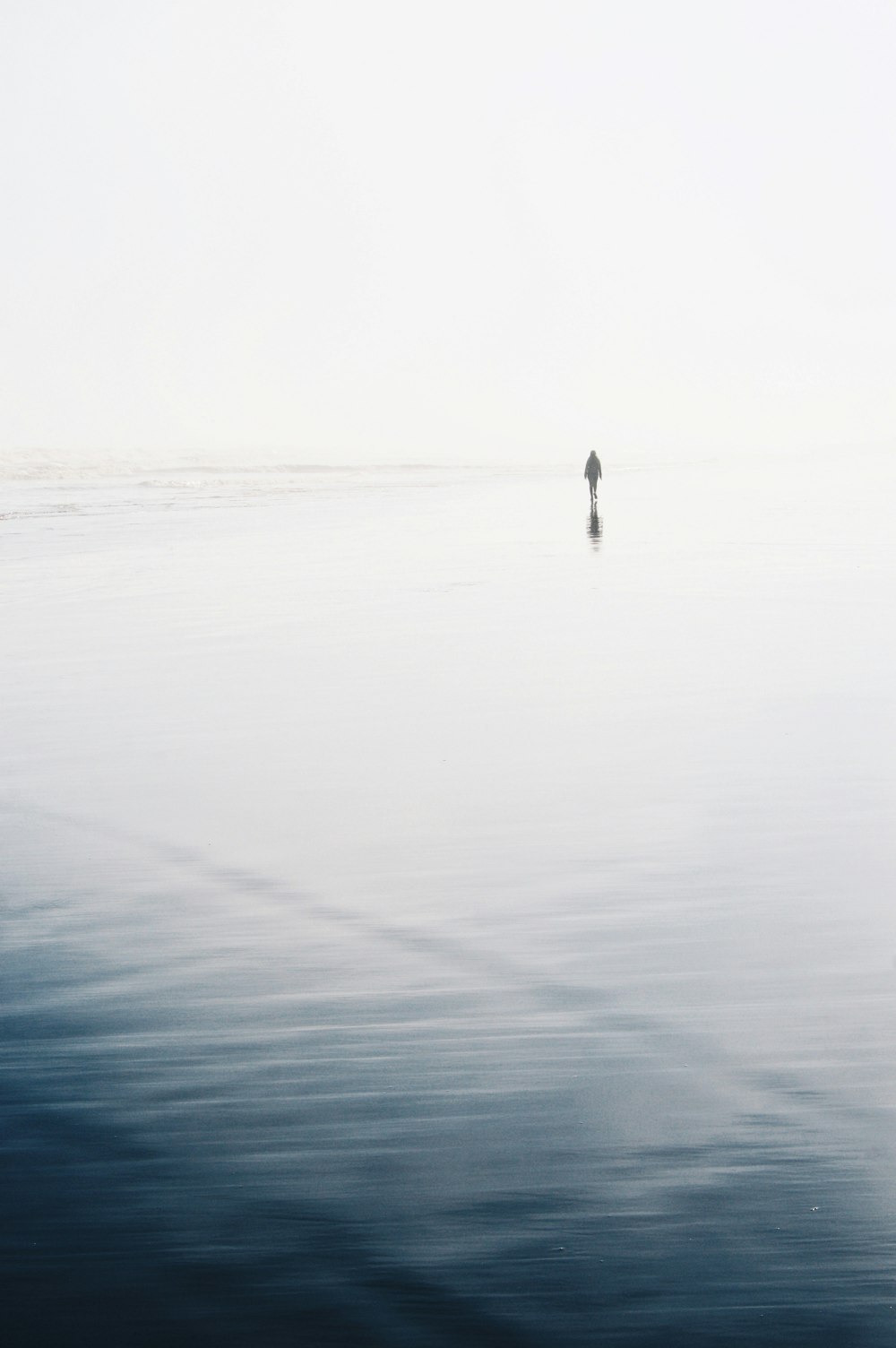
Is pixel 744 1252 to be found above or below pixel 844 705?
below

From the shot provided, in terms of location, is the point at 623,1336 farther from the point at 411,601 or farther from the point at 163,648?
the point at 411,601

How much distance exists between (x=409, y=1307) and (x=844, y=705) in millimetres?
8908

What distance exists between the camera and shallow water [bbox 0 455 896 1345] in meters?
3.82

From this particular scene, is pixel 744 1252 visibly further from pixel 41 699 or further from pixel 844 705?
pixel 41 699

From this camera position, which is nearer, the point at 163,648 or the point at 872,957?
the point at 872,957

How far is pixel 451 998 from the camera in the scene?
584 cm

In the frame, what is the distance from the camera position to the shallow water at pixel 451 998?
3.82 metres

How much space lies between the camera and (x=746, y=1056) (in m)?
5.19

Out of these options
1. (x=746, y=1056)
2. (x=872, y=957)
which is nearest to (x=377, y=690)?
(x=872, y=957)

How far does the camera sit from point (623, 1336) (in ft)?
11.6

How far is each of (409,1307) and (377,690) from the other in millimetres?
9849

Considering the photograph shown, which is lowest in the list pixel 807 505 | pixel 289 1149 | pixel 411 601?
pixel 289 1149

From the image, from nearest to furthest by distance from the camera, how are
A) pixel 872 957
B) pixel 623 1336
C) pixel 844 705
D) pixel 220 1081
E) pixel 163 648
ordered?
pixel 623 1336 → pixel 220 1081 → pixel 872 957 → pixel 844 705 → pixel 163 648

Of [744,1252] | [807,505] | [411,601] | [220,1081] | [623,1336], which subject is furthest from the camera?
[807,505]
